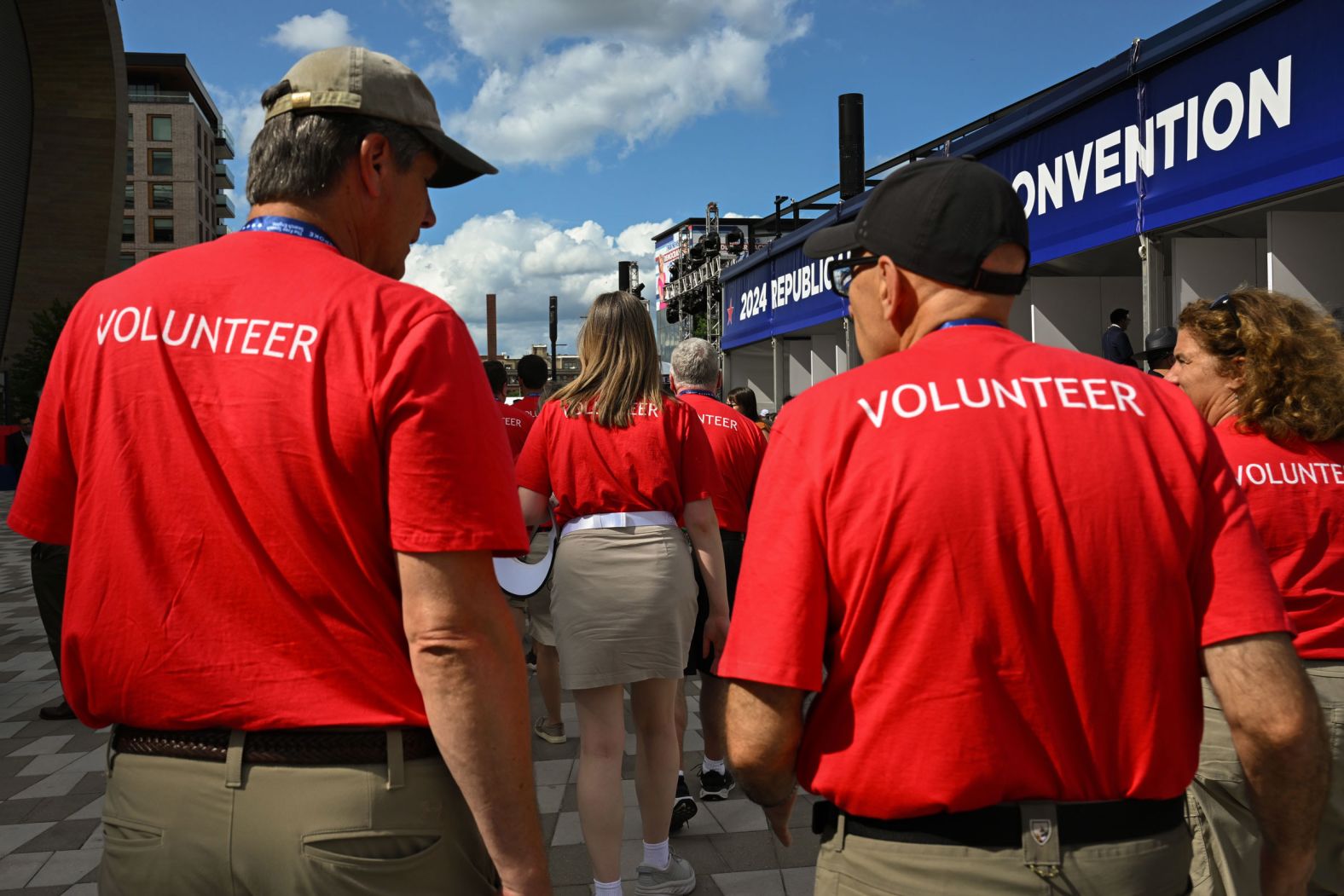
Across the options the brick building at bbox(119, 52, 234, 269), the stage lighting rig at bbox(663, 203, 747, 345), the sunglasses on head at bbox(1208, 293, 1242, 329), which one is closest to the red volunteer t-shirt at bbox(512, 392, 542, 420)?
the sunglasses on head at bbox(1208, 293, 1242, 329)

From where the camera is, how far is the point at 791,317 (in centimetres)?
1502

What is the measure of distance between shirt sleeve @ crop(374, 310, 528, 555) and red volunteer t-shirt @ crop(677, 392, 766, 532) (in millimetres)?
3570

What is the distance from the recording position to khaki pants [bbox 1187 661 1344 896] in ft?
7.75

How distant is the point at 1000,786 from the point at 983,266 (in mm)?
735

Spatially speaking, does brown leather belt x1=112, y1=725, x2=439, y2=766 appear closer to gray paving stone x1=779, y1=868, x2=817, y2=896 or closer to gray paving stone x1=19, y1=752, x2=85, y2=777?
gray paving stone x1=779, y1=868, x2=817, y2=896

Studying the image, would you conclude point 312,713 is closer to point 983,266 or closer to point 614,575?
point 983,266

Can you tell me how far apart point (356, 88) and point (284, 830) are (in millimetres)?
1045

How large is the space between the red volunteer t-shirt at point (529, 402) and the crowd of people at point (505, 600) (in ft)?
19.0

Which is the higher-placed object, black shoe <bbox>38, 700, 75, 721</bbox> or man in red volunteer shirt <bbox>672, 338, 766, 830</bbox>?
man in red volunteer shirt <bbox>672, 338, 766, 830</bbox>

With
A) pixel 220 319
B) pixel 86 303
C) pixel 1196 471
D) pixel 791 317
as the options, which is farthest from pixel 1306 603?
pixel 791 317

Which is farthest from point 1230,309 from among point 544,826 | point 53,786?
point 53,786

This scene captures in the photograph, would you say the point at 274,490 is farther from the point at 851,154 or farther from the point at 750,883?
the point at 851,154

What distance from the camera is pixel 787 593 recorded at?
149 centimetres

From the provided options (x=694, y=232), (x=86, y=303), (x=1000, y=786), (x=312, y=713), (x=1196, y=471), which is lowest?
(x=1000, y=786)
